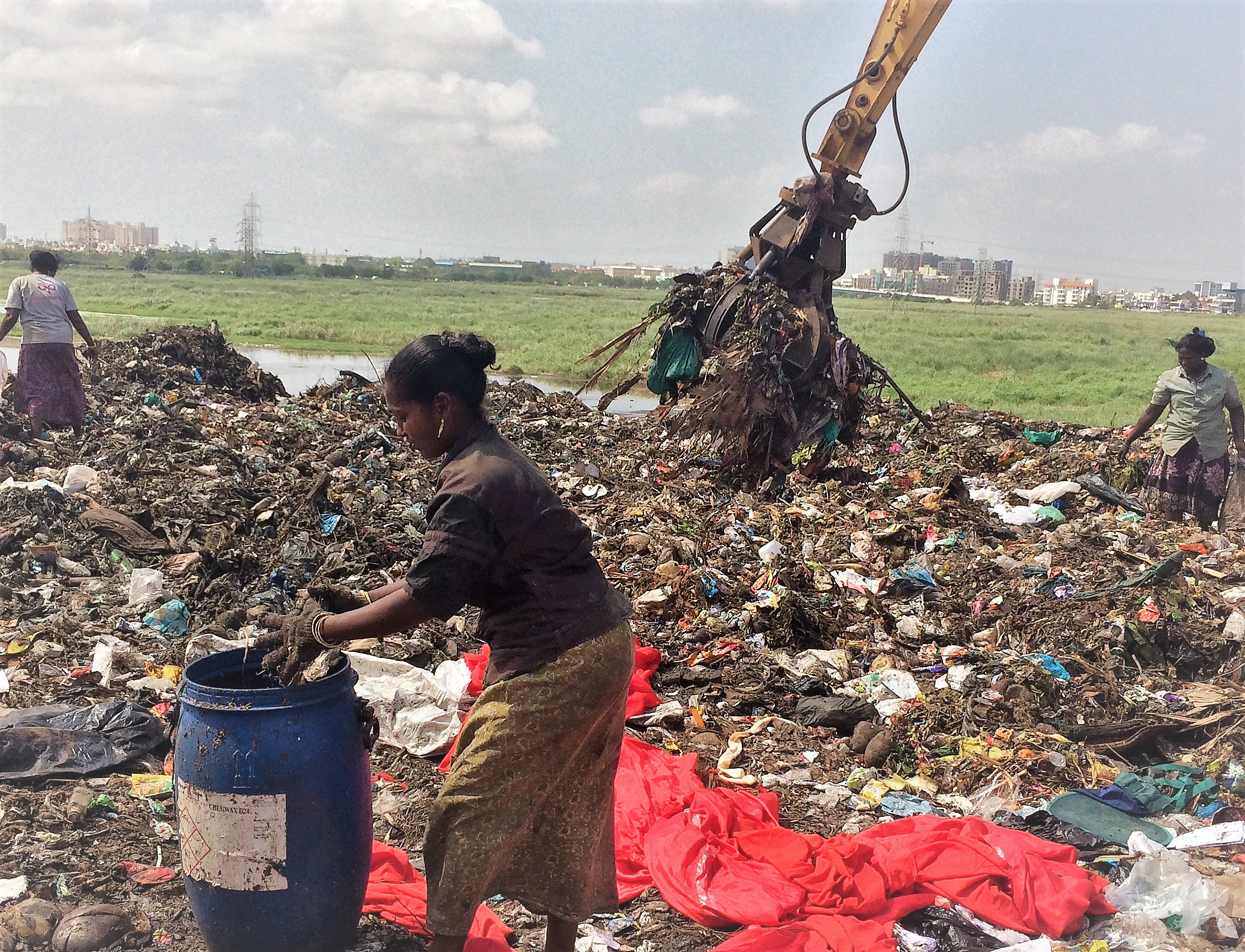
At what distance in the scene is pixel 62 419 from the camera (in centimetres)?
A: 890

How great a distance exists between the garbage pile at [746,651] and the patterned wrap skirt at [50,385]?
0.87 feet

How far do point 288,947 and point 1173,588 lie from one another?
5.12 metres

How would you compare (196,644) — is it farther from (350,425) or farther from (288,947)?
(350,425)

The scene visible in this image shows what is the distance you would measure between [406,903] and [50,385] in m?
7.46

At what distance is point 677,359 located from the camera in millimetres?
9531

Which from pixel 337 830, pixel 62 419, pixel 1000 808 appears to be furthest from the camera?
pixel 62 419

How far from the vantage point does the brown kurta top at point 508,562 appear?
7.27 ft

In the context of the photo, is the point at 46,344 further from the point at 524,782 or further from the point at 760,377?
the point at 524,782

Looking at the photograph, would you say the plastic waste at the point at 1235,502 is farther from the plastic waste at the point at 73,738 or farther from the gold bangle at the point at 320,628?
the plastic waste at the point at 73,738

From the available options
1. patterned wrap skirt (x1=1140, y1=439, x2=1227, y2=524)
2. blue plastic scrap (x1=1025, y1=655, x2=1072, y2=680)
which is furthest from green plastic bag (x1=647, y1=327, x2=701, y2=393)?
blue plastic scrap (x1=1025, y1=655, x2=1072, y2=680)

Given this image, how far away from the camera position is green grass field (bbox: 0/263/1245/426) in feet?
72.7

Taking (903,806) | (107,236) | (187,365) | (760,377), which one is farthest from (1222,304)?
(107,236)

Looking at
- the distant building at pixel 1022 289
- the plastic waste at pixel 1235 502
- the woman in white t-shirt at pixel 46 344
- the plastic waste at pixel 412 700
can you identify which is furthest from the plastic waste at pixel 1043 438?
the distant building at pixel 1022 289

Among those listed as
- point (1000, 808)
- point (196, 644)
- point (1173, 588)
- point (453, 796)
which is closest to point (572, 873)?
point (453, 796)
